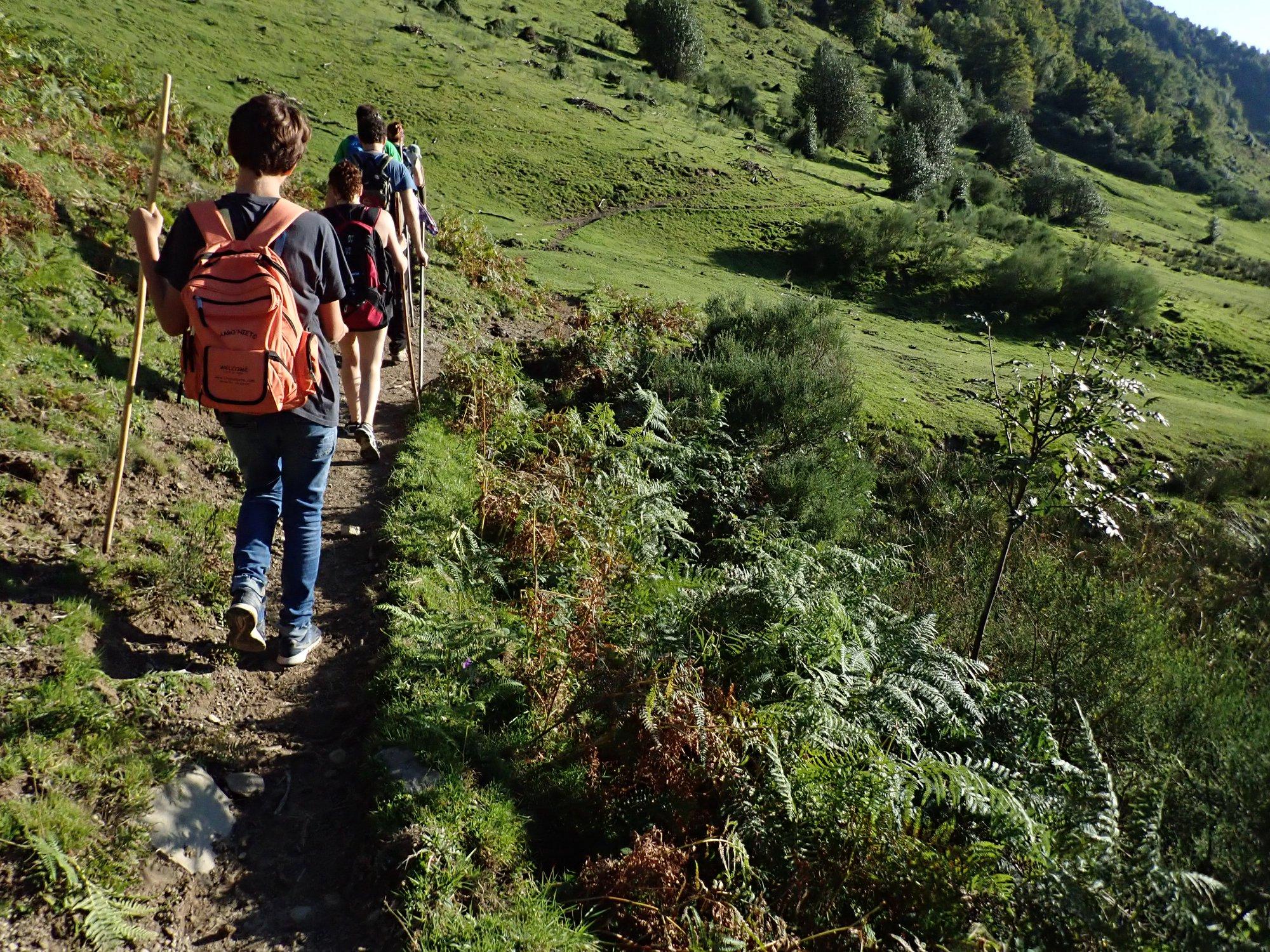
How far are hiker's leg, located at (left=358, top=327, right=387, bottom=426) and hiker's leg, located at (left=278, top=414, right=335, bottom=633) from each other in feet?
8.66

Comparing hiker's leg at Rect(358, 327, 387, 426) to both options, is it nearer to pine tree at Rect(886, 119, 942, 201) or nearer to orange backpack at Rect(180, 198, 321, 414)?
orange backpack at Rect(180, 198, 321, 414)

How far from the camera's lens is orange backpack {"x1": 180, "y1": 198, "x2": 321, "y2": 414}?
10.5 feet

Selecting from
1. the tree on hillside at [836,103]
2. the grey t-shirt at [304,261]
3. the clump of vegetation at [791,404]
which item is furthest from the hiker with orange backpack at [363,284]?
the tree on hillside at [836,103]

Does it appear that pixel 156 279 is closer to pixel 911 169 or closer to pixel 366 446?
pixel 366 446

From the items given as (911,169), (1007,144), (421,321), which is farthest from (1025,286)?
(1007,144)

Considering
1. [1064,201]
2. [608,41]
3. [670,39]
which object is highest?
[670,39]

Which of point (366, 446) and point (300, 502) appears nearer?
point (300, 502)

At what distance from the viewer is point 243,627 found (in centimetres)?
369

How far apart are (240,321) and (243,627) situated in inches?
56.8

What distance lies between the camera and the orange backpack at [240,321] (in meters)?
3.21

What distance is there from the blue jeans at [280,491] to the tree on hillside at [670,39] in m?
49.5

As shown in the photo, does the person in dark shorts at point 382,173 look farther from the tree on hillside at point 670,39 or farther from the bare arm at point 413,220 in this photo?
the tree on hillside at point 670,39

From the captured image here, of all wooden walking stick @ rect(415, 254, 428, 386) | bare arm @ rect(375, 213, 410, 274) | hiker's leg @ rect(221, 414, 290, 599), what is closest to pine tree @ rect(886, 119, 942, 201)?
wooden walking stick @ rect(415, 254, 428, 386)

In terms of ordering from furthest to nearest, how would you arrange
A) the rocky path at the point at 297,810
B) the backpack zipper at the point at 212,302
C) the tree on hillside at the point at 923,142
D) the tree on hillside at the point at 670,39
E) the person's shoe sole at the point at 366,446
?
the tree on hillside at the point at 670,39
the tree on hillside at the point at 923,142
the person's shoe sole at the point at 366,446
the backpack zipper at the point at 212,302
the rocky path at the point at 297,810
